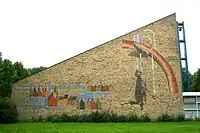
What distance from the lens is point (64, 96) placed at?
113ft

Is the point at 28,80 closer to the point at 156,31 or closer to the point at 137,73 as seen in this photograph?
the point at 137,73

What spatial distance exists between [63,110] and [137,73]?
7981mm

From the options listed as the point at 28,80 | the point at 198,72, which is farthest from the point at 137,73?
the point at 198,72

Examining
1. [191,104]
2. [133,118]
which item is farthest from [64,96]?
[191,104]

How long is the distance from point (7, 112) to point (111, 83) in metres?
9.91

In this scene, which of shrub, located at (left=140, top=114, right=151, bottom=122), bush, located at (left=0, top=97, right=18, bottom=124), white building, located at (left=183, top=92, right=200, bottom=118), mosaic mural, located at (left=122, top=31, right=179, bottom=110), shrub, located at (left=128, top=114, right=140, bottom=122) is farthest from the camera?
white building, located at (left=183, top=92, right=200, bottom=118)

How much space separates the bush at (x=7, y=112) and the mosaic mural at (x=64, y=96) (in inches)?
66.8

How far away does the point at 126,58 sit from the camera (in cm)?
3616

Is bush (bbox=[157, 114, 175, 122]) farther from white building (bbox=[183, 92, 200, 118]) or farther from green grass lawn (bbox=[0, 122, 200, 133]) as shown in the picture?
green grass lawn (bbox=[0, 122, 200, 133])

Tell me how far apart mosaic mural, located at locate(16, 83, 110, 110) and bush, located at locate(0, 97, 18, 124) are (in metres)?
1.70

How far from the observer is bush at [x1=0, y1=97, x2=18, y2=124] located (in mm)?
32156

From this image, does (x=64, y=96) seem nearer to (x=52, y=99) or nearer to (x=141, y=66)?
(x=52, y=99)

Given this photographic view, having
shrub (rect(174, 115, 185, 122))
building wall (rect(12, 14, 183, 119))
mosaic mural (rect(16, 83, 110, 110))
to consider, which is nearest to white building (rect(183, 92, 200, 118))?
building wall (rect(12, 14, 183, 119))

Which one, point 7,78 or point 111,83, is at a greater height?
point 7,78
